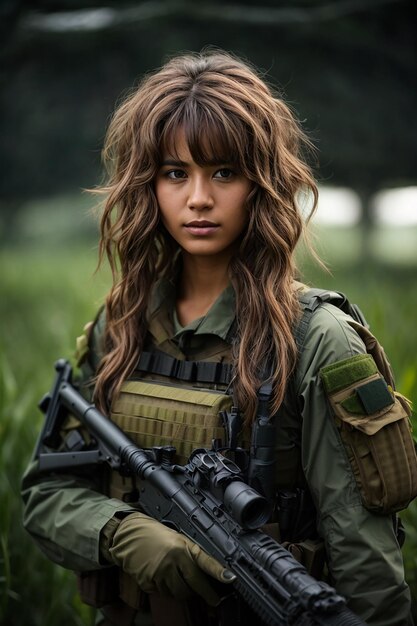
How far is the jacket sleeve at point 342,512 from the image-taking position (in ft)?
5.76

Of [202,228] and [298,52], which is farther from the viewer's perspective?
[298,52]

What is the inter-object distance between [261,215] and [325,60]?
4372 millimetres

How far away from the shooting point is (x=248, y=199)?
2.04m

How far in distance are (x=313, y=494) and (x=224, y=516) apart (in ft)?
0.92

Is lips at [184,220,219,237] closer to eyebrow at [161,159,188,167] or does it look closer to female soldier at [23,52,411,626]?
female soldier at [23,52,411,626]

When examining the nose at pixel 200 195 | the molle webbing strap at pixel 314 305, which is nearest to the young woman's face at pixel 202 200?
the nose at pixel 200 195

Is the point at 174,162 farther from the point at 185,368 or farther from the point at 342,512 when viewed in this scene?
the point at 342,512

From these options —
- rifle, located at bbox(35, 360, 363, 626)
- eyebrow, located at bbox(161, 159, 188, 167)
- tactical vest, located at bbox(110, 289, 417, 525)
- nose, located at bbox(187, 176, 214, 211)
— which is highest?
eyebrow, located at bbox(161, 159, 188, 167)

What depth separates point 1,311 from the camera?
7047 mm

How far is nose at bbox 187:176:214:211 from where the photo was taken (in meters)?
1.96

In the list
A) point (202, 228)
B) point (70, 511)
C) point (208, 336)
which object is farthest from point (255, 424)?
point (70, 511)

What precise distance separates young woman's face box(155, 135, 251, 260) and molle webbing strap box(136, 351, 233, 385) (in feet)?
→ 1.05

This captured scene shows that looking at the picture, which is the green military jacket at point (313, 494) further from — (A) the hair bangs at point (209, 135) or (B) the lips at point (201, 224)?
(A) the hair bangs at point (209, 135)

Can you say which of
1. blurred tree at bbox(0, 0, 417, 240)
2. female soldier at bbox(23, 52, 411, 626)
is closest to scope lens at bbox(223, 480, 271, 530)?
female soldier at bbox(23, 52, 411, 626)
